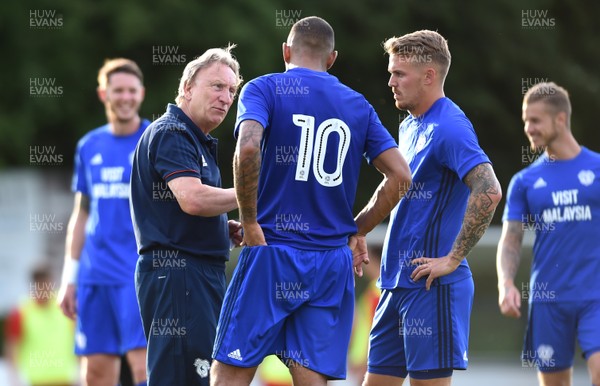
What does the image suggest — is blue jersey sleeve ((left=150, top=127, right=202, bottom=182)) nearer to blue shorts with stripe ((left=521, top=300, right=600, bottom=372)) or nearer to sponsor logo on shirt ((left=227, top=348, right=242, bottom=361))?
sponsor logo on shirt ((left=227, top=348, right=242, bottom=361))

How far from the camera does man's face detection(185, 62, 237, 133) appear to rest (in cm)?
644

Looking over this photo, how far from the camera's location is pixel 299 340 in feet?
19.5

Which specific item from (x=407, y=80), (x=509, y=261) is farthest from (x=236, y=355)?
(x=509, y=261)

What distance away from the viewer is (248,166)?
18.9 ft

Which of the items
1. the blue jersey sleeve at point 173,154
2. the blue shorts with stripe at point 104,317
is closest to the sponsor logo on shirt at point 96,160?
the blue shorts with stripe at point 104,317

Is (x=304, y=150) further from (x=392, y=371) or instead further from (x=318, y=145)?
(x=392, y=371)

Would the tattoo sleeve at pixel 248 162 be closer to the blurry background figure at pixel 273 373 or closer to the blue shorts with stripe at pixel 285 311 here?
the blue shorts with stripe at pixel 285 311

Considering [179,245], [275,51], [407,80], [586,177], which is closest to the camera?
[179,245]

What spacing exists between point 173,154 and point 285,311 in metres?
1.06

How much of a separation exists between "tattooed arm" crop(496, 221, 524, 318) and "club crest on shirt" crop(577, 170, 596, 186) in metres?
0.53

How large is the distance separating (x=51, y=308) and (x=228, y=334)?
593 cm

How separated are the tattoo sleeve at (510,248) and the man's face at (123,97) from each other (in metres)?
2.98

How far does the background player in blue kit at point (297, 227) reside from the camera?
232 inches

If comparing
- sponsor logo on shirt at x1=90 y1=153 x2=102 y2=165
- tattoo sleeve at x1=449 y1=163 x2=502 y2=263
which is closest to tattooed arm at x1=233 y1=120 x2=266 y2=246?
tattoo sleeve at x1=449 y1=163 x2=502 y2=263
